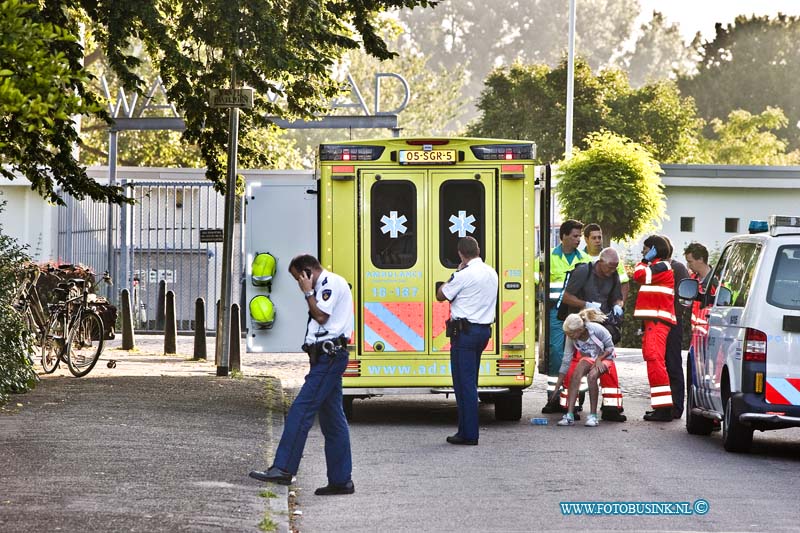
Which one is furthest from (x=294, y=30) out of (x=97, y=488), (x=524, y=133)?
(x=524, y=133)

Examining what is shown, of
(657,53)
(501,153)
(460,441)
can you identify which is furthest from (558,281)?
(657,53)

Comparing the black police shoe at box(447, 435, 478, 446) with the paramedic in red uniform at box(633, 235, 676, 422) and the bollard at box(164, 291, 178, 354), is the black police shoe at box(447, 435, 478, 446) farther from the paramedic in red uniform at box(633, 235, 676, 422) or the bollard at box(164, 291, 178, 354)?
the bollard at box(164, 291, 178, 354)

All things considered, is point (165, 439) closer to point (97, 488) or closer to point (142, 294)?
point (97, 488)

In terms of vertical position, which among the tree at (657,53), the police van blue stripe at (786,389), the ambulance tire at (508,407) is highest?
the tree at (657,53)

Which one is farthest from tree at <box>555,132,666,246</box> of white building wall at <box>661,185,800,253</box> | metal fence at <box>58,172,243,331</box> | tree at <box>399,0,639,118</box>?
tree at <box>399,0,639,118</box>

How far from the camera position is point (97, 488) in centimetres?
968

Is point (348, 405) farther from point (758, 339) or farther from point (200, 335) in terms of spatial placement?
point (200, 335)

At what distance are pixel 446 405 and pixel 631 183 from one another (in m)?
16.5

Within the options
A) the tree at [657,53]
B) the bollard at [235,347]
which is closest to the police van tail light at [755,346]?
the bollard at [235,347]

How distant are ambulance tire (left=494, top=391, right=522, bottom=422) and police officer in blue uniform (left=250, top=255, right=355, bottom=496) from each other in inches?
188

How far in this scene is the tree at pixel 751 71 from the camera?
80.6 m

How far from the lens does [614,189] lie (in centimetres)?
3262

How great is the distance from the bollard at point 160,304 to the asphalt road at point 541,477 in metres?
10.2

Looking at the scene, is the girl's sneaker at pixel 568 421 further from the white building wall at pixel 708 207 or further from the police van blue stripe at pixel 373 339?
the white building wall at pixel 708 207
